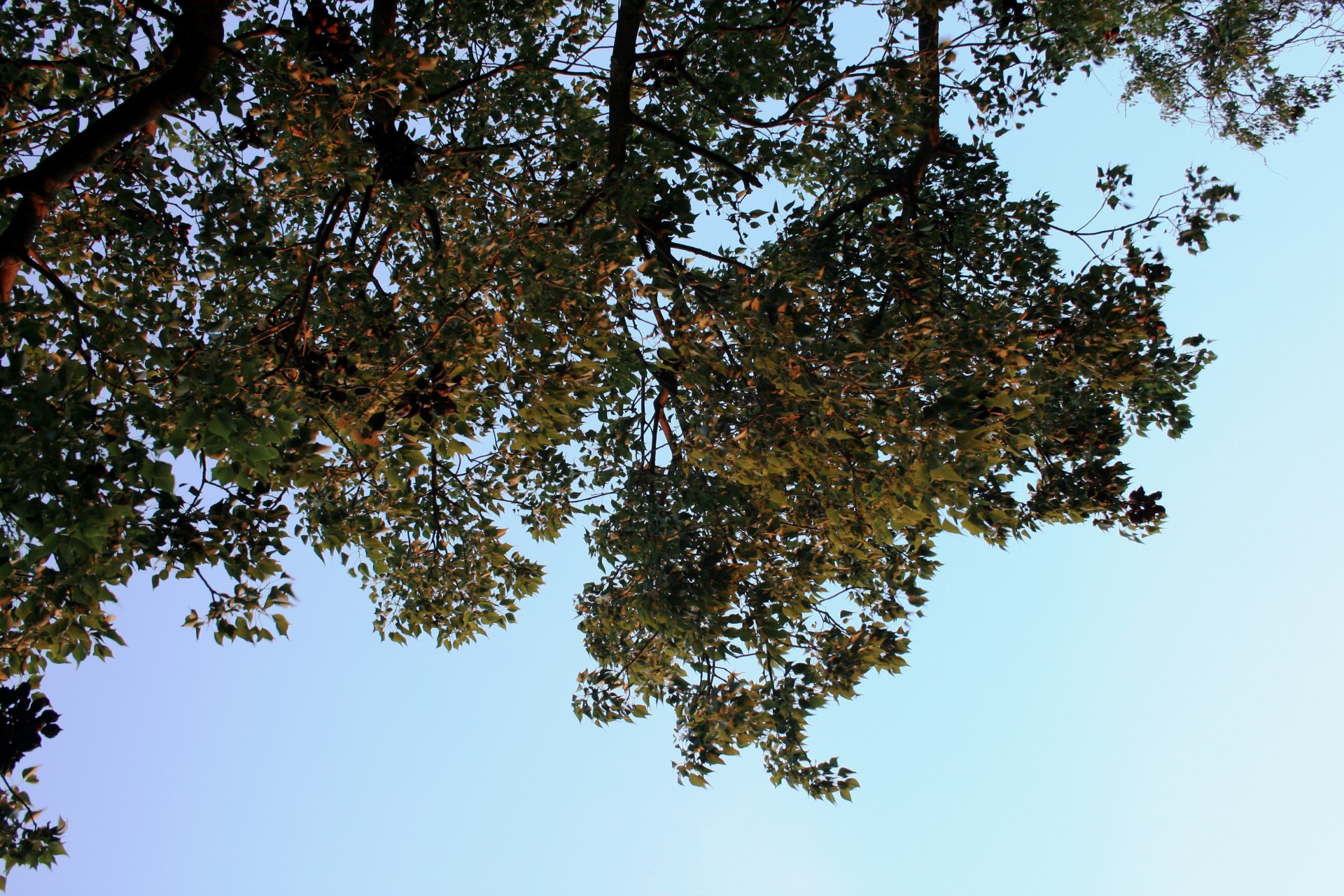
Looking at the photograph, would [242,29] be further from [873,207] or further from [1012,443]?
[1012,443]

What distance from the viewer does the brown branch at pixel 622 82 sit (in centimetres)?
906

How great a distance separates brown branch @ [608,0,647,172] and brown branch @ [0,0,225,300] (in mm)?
Answer: 4159

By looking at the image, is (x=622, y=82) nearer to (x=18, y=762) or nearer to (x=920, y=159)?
(x=920, y=159)

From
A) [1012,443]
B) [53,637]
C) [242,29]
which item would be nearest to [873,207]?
[1012,443]

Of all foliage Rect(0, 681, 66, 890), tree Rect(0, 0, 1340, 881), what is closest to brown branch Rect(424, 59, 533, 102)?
tree Rect(0, 0, 1340, 881)

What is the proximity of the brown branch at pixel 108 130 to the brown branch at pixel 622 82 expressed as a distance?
13.6ft

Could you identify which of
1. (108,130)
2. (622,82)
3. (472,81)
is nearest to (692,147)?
(622,82)

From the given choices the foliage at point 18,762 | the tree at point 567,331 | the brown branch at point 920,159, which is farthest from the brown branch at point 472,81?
the foliage at point 18,762

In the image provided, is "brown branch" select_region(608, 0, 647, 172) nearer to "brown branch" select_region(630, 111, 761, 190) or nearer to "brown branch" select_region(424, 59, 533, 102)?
"brown branch" select_region(630, 111, 761, 190)

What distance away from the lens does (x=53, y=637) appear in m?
5.42

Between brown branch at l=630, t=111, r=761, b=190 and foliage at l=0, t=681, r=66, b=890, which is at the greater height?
brown branch at l=630, t=111, r=761, b=190

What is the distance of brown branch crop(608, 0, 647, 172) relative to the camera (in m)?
9.06

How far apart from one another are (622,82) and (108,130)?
17.5 feet

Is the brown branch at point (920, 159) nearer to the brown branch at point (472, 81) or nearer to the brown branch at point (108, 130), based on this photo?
the brown branch at point (472, 81)
